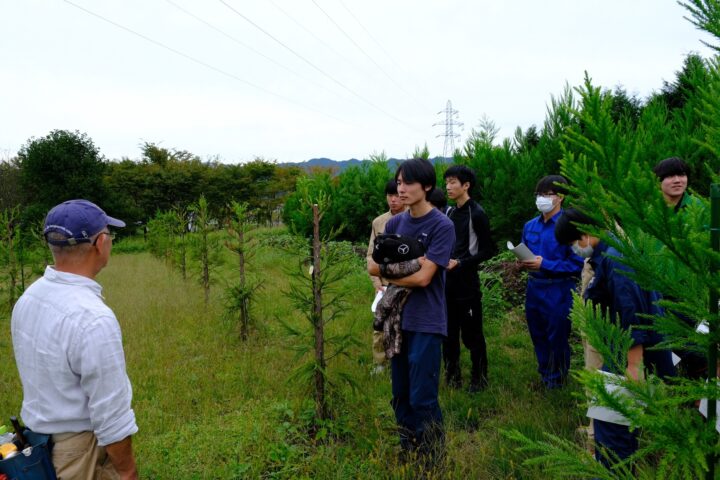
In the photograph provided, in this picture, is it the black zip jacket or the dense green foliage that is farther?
the dense green foliage

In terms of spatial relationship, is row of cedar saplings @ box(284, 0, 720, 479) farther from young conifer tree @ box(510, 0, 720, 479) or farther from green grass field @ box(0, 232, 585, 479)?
green grass field @ box(0, 232, 585, 479)

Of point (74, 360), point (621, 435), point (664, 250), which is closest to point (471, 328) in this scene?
point (621, 435)

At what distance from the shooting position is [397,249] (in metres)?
3.04

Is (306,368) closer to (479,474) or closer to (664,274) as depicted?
(479,474)

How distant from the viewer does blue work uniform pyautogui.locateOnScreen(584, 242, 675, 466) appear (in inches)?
85.8

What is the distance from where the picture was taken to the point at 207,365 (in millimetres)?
5531

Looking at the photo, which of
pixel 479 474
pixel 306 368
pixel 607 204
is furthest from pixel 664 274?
pixel 306 368

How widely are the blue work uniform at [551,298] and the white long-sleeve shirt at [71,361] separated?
3.39m

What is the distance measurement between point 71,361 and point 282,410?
259cm

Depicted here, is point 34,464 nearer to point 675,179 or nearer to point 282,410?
point 282,410

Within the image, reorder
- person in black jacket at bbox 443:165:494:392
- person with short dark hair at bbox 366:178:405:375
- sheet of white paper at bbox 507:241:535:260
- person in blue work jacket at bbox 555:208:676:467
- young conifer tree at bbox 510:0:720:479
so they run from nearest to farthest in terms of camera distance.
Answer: young conifer tree at bbox 510:0:720:479 → person in blue work jacket at bbox 555:208:676:467 → sheet of white paper at bbox 507:241:535:260 → person in black jacket at bbox 443:165:494:392 → person with short dark hair at bbox 366:178:405:375

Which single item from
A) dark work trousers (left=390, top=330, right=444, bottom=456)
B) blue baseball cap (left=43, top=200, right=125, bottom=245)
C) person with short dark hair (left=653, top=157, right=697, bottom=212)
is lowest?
dark work trousers (left=390, top=330, right=444, bottom=456)

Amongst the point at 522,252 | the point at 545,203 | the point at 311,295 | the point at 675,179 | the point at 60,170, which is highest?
the point at 60,170

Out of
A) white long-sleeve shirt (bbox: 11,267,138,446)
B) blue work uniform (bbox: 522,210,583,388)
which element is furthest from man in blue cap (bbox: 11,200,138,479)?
blue work uniform (bbox: 522,210,583,388)
